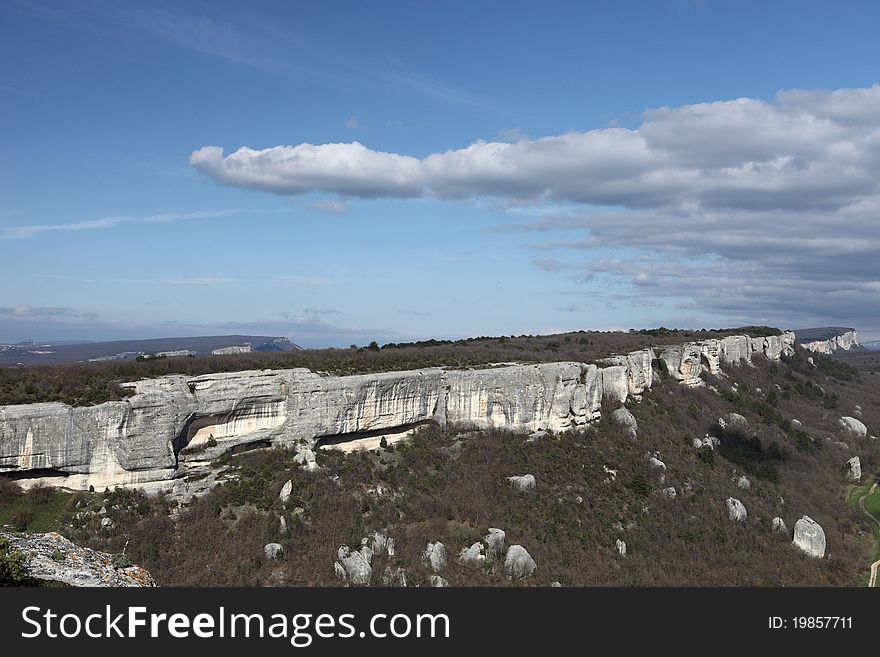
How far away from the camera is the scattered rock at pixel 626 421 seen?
4875 cm

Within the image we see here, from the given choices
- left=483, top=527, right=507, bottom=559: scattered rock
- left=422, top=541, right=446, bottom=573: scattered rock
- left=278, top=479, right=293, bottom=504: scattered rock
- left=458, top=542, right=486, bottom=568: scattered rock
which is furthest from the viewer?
left=278, top=479, right=293, bottom=504: scattered rock

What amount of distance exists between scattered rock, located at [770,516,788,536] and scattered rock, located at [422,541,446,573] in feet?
85.4

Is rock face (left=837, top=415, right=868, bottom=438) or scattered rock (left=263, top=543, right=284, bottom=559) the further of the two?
rock face (left=837, top=415, right=868, bottom=438)

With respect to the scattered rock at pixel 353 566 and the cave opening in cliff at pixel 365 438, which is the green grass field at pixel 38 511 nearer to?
the scattered rock at pixel 353 566

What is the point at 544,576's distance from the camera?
3014 centimetres

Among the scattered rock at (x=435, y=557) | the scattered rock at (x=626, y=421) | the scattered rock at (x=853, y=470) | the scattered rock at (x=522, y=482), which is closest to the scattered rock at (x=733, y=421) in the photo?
the scattered rock at (x=853, y=470)

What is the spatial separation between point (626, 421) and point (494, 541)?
2263 centimetres

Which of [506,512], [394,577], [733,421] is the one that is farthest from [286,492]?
[733,421]

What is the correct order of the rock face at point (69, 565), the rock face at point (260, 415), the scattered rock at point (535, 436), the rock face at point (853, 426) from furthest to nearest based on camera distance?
1. the rock face at point (853, 426)
2. the scattered rock at point (535, 436)
3. the rock face at point (260, 415)
4. the rock face at point (69, 565)

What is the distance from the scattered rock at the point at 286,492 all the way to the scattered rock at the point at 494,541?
36.5 ft

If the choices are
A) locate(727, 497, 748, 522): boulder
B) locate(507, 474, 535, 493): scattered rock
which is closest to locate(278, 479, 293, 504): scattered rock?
locate(507, 474, 535, 493): scattered rock

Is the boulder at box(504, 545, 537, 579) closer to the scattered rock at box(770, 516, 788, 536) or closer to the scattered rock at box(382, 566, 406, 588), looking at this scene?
the scattered rock at box(382, 566, 406, 588)

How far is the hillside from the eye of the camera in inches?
1102
